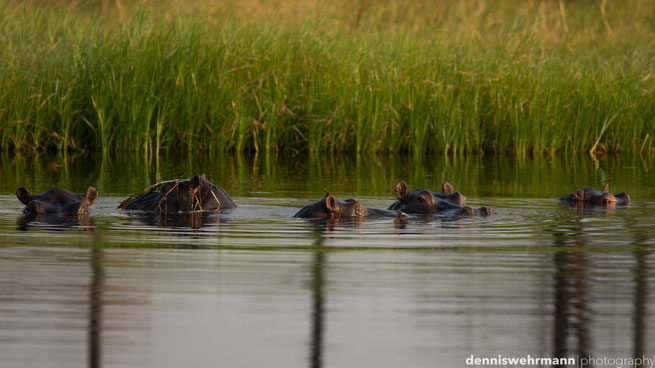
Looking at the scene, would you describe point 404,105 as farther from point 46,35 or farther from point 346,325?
point 346,325

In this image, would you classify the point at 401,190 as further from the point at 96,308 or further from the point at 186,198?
the point at 96,308

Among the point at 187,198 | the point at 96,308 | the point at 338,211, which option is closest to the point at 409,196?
the point at 338,211

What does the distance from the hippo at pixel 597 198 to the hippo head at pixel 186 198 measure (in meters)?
3.59

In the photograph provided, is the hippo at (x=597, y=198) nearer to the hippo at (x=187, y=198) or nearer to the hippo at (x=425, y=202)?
the hippo at (x=425, y=202)

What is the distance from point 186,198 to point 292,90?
25.3 ft

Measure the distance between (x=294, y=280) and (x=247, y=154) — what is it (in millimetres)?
11560

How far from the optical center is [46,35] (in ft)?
58.0

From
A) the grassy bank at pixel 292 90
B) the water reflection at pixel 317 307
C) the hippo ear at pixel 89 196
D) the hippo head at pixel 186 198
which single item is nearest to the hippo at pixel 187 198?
the hippo head at pixel 186 198

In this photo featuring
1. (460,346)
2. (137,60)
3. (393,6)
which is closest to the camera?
(460,346)

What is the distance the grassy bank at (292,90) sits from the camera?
16.7 metres

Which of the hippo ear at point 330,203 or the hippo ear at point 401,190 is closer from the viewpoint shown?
the hippo ear at point 330,203

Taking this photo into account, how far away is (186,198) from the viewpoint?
9.86m

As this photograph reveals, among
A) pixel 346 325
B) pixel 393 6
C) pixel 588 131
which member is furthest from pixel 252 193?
pixel 393 6

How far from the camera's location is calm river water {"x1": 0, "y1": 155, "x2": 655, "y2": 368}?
4574mm
